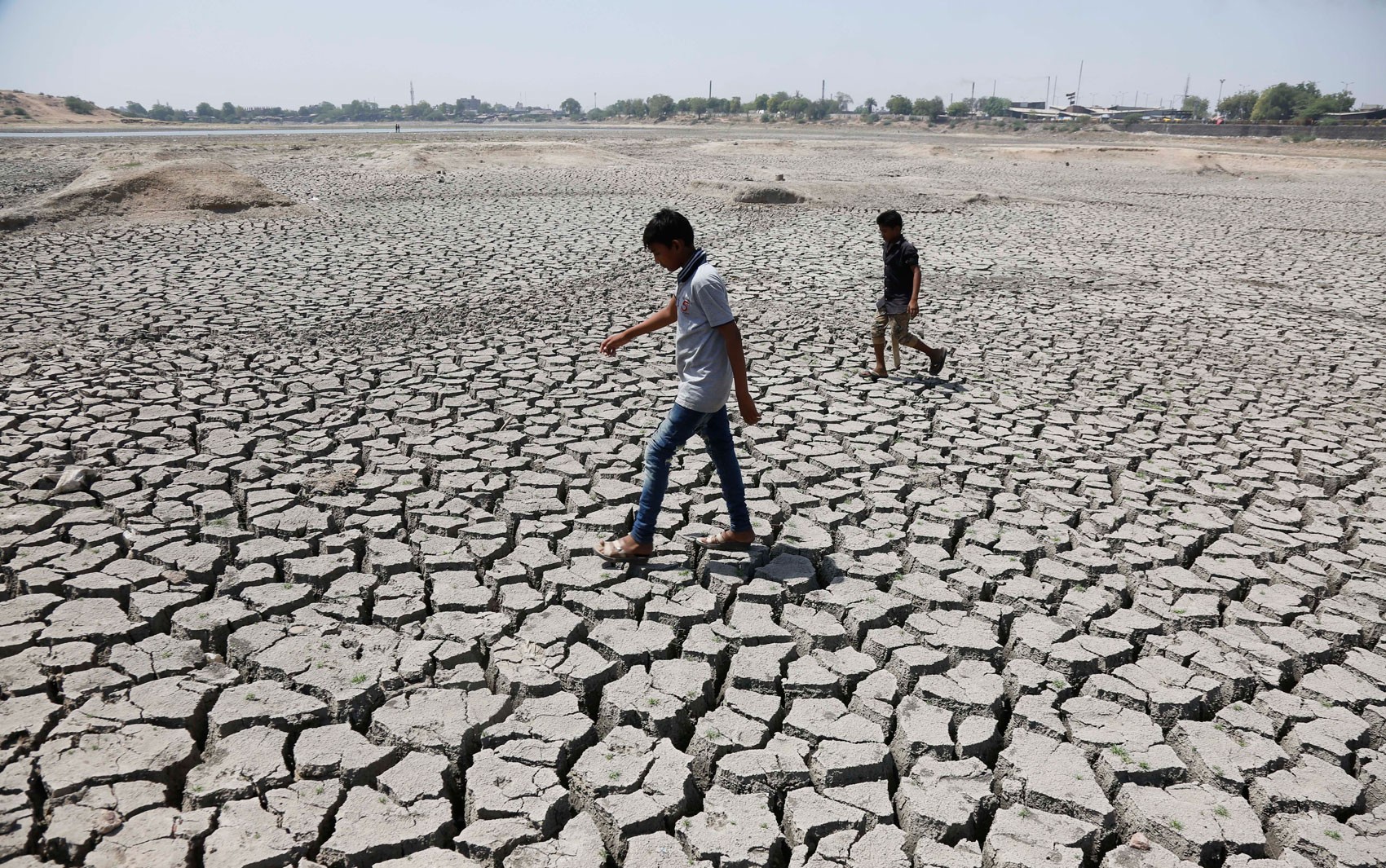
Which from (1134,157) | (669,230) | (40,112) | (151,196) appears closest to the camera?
(669,230)

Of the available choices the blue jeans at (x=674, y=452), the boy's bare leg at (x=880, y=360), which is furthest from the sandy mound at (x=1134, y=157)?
the blue jeans at (x=674, y=452)

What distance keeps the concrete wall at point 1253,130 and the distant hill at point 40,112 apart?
287ft

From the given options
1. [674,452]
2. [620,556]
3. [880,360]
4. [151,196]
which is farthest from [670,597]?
[151,196]

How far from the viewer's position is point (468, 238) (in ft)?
40.8

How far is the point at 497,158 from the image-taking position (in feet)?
86.8

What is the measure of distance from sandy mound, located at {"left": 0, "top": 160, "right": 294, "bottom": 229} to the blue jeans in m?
13.0

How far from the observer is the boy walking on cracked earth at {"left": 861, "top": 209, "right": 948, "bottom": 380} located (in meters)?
6.26

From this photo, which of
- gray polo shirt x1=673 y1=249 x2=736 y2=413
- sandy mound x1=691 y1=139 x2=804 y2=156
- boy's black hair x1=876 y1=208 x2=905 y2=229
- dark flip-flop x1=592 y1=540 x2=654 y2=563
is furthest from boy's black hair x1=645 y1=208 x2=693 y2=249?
sandy mound x1=691 y1=139 x2=804 y2=156

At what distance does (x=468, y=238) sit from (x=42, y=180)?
1470 centimetres

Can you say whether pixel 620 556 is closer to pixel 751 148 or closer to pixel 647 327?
pixel 647 327

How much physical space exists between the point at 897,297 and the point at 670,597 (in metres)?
3.63

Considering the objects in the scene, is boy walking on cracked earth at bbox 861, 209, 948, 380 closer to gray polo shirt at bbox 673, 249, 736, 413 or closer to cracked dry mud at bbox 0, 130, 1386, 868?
cracked dry mud at bbox 0, 130, 1386, 868

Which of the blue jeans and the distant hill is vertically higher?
the distant hill

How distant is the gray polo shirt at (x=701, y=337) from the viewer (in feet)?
11.1
